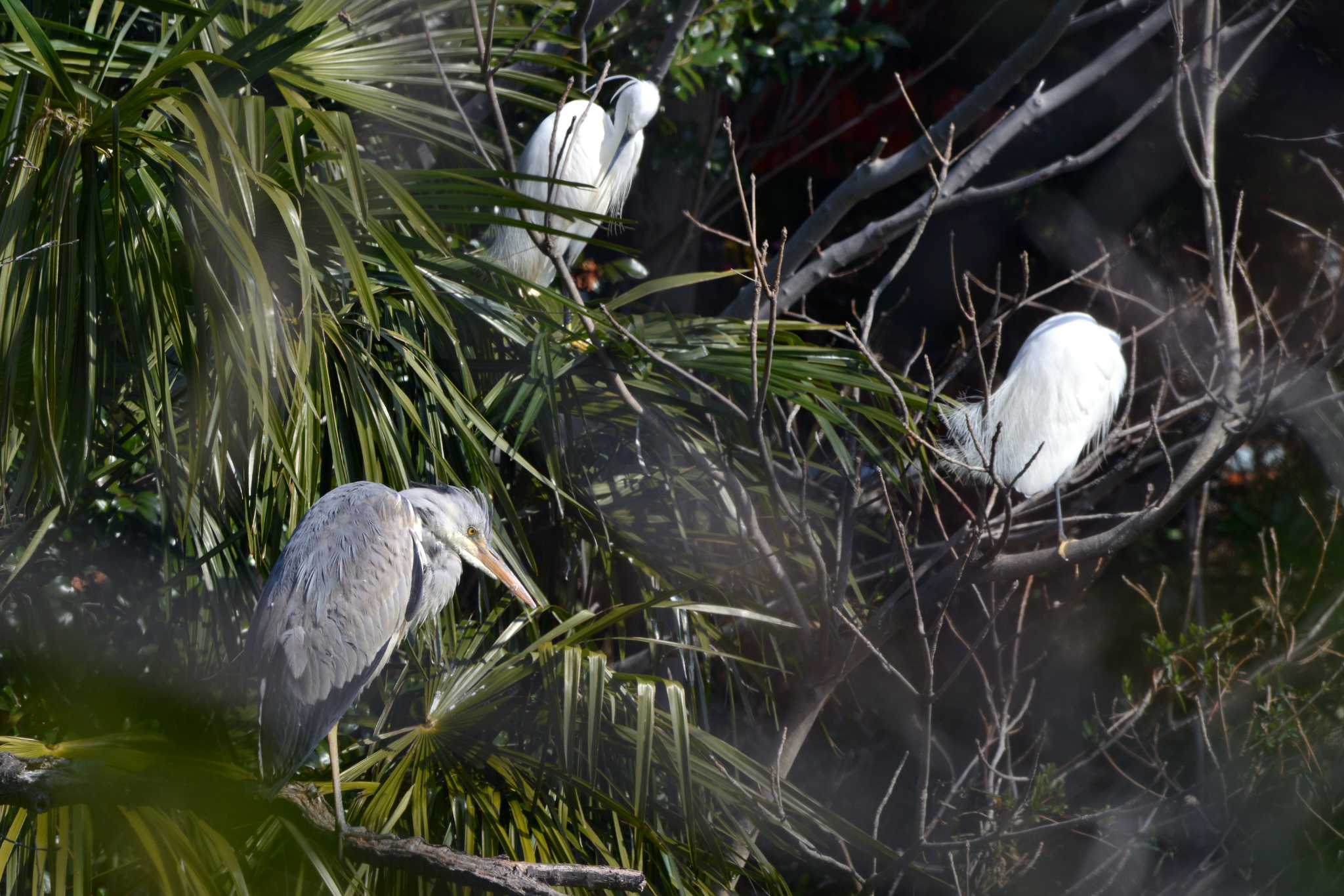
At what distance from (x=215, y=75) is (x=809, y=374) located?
1.23 meters

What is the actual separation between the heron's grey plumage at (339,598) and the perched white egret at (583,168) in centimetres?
127

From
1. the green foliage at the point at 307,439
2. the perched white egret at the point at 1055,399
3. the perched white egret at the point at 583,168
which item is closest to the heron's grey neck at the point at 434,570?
the green foliage at the point at 307,439

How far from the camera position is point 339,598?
6.36 ft

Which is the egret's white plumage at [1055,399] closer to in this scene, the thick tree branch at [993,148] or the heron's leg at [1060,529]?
the heron's leg at [1060,529]

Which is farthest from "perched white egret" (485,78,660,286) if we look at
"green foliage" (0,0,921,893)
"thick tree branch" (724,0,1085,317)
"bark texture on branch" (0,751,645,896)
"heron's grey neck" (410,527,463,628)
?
"bark texture on branch" (0,751,645,896)

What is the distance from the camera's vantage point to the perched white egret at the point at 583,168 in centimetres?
319

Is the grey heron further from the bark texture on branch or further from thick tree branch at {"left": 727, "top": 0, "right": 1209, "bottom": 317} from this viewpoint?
thick tree branch at {"left": 727, "top": 0, "right": 1209, "bottom": 317}

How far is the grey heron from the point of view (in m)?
1.89

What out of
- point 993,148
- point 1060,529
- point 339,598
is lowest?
point 1060,529

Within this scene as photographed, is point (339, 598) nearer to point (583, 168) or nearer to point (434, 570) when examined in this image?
point (434, 570)

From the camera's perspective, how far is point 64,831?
1.51 metres

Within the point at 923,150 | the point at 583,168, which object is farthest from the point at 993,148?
the point at 583,168

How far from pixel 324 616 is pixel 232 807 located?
370 mm

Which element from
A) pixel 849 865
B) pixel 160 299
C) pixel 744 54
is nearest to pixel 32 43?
pixel 160 299
